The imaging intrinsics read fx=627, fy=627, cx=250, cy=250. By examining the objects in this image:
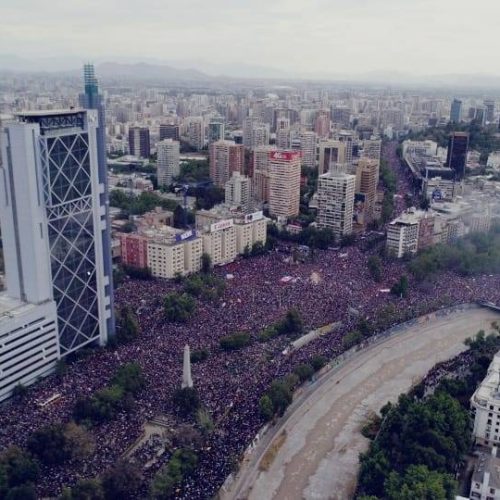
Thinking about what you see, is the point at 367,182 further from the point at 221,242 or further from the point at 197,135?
the point at 197,135

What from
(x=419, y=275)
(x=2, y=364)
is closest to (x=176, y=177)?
(x=419, y=275)

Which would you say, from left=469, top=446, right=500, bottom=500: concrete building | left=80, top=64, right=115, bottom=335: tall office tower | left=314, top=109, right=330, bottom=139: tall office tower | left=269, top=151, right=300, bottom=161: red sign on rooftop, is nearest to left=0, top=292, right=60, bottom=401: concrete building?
left=80, top=64, right=115, bottom=335: tall office tower

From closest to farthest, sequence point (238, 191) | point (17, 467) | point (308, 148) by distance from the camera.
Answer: point (17, 467) → point (238, 191) → point (308, 148)

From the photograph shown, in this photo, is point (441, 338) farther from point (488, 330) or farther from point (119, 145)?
point (119, 145)

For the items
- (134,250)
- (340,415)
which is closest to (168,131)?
(134,250)

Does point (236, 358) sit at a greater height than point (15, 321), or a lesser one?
lesser

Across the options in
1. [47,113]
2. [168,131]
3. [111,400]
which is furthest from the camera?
[168,131]

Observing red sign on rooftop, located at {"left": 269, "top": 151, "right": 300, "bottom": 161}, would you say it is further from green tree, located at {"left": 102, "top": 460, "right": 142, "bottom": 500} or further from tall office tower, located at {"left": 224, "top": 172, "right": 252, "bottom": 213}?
green tree, located at {"left": 102, "top": 460, "right": 142, "bottom": 500}

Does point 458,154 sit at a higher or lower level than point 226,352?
higher
